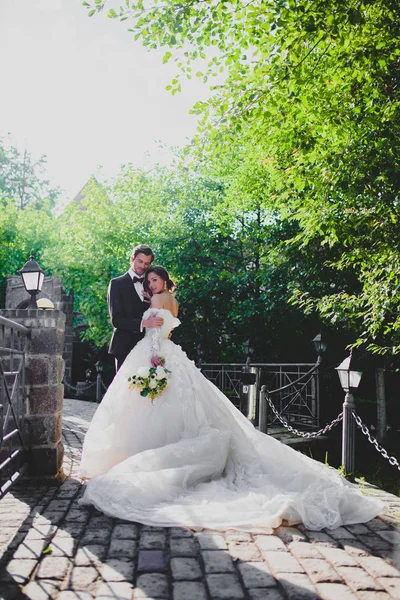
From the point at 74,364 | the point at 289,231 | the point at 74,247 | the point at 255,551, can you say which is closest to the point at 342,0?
the point at 255,551

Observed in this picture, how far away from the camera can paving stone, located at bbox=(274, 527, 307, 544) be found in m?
3.37

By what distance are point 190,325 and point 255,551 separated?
12.6 m

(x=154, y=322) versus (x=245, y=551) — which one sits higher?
(x=154, y=322)

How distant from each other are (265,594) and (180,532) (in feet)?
3.36

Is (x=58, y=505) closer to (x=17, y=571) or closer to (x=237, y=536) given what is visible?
(x=17, y=571)

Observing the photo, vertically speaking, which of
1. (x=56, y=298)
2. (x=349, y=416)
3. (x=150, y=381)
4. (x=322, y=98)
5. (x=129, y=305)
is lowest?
(x=349, y=416)

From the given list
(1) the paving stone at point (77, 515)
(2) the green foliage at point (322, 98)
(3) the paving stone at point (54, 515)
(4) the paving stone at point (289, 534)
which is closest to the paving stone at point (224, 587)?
(4) the paving stone at point (289, 534)

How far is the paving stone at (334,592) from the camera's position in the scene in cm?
250

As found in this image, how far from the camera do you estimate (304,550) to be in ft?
10.4

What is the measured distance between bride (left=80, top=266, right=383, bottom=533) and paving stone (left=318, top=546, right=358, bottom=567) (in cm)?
41

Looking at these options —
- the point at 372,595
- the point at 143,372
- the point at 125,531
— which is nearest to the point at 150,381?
the point at 143,372

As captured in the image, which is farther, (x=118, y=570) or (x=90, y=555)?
(x=90, y=555)

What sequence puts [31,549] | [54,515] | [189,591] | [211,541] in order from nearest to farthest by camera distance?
[189,591], [31,549], [211,541], [54,515]

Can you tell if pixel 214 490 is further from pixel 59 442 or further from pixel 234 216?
pixel 234 216
